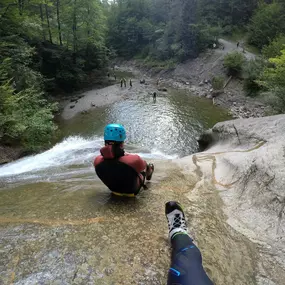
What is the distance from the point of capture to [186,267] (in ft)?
7.26

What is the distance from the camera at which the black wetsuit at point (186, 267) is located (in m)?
2.07

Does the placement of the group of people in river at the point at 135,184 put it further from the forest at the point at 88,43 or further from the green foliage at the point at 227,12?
the green foliage at the point at 227,12

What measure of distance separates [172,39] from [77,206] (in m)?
35.9

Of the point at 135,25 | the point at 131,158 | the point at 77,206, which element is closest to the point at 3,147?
the point at 77,206

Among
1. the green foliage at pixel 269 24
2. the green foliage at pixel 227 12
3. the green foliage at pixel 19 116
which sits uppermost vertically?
the green foliage at pixel 227 12

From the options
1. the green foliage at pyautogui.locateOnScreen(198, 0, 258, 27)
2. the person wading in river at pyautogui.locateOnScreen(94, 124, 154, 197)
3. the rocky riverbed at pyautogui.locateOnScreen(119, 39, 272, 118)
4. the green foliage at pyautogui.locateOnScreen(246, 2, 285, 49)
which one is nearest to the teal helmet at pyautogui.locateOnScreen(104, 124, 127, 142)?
the person wading in river at pyautogui.locateOnScreen(94, 124, 154, 197)

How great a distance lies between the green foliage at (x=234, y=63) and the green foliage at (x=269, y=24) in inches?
240

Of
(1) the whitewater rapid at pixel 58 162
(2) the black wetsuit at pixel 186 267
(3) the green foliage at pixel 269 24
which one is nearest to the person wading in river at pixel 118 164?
(2) the black wetsuit at pixel 186 267

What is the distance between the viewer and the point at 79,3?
24344 mm

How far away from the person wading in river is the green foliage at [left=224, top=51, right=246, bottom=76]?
2392cm

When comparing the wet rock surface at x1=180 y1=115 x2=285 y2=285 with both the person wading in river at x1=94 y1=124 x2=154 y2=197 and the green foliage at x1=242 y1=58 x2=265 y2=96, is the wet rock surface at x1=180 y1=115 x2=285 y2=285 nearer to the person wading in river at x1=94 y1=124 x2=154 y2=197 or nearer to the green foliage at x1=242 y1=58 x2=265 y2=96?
the person wading in river at x1=94 y1=124 x2=154 y2=197

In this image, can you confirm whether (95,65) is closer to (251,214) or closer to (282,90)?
(282,90)

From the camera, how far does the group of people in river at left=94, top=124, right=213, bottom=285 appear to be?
2262mm

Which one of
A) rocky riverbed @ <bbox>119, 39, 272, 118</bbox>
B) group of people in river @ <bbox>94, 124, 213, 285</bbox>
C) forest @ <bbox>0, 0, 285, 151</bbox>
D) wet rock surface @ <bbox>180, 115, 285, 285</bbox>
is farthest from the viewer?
rocky riverbed @ <bbox>119, 39, 272, 118</bbox>
